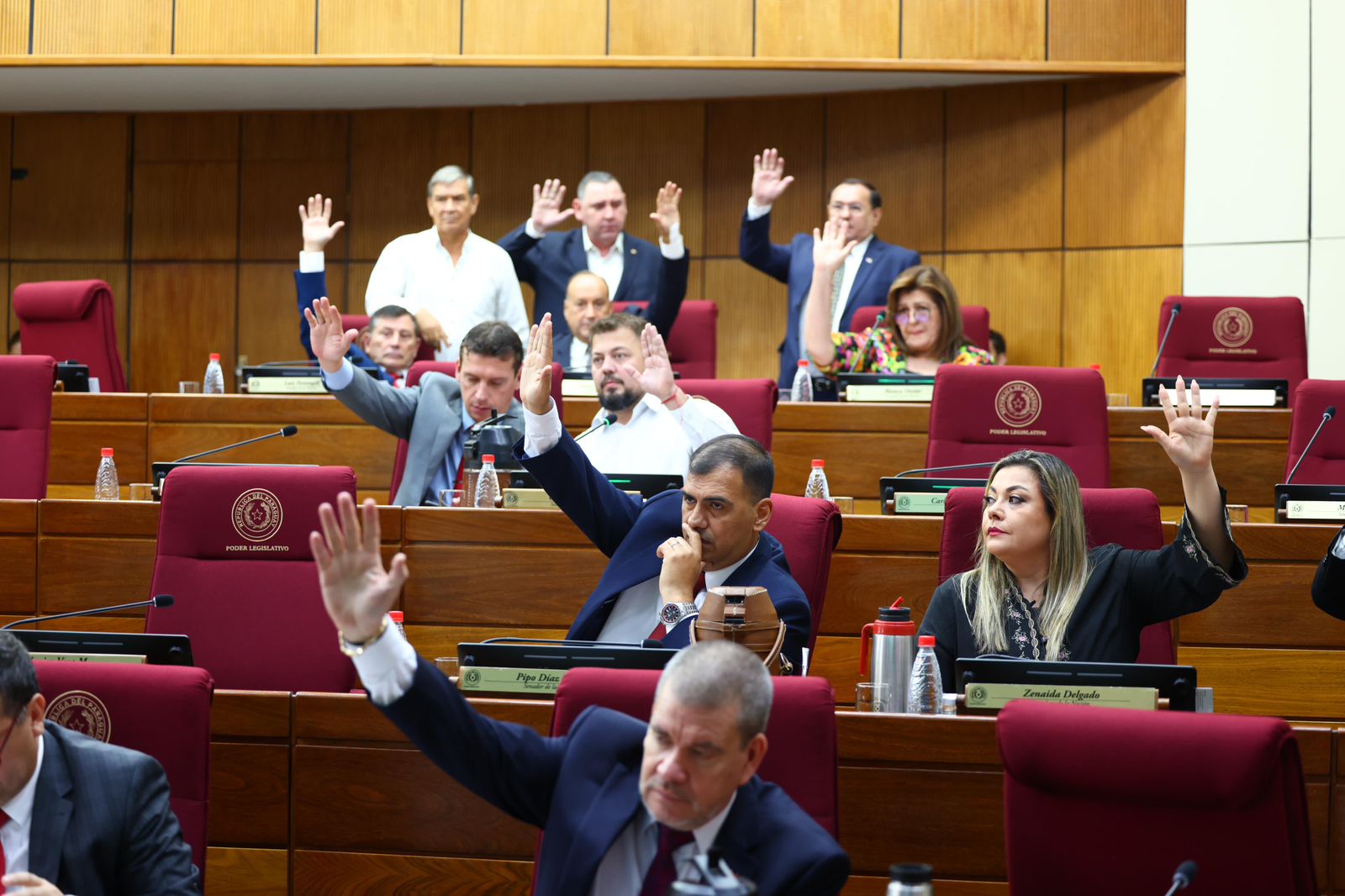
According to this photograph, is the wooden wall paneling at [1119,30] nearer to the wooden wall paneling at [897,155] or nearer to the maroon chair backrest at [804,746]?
the wooden wall paneling at [897,155]

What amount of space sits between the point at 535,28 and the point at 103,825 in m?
5.32

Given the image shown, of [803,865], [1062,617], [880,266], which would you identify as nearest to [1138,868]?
[803,865]

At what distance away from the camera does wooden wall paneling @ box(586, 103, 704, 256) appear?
7781 millimetres

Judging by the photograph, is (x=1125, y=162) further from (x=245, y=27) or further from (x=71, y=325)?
(x=71, y=325)

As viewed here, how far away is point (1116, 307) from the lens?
6867 mm

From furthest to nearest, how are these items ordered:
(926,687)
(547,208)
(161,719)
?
1. (547,208)
2. (926,687)
3. (161,719)

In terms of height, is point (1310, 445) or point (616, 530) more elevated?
point (1310, 445)

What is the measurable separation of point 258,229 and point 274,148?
429 mm

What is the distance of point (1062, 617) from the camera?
2.79 m

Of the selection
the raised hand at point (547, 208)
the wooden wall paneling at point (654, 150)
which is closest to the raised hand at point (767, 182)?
the raised hand at point (547, 208)

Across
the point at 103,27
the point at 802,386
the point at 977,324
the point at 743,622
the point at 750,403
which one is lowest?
the point at 743,622

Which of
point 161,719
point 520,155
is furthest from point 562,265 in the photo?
point 161,719

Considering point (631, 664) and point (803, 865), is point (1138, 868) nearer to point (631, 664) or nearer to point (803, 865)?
point (803, 865)

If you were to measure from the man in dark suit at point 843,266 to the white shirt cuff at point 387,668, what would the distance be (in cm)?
407
